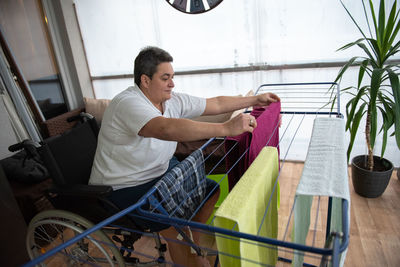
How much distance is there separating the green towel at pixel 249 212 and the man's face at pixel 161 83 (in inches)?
24.4

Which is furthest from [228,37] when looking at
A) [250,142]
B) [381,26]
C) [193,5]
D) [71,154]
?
[71,154]

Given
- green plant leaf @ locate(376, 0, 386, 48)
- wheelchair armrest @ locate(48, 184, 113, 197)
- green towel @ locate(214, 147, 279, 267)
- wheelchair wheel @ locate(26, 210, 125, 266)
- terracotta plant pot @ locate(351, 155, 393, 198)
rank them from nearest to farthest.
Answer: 1. green towel @ locate(214, 147, 279, 267)
2. wheelchair armrest @ locate(48, 184, 113, 197)
3. wheelchair wheel @ locate(26, 210, 125, 266)
4. green plant leaf @ locate(376, 0, 386, 48)
5. terracotta plant pot @ locate(351, 155, 393, 198)

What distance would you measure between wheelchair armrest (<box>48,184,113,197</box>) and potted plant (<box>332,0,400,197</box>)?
4.65ft

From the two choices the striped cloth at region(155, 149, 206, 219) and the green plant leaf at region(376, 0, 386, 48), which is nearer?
the striped cloth at region(155, 149, 206, 219)

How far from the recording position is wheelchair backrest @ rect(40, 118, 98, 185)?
125 centimetres

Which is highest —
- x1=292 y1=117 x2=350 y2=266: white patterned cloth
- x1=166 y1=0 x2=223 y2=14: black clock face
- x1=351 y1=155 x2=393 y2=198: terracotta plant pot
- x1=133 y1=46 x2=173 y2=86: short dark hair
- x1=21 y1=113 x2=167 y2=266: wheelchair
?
x1=166 y1=0 x2=223 y2=14: black clock face

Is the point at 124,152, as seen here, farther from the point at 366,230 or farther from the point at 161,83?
the point at 366,230

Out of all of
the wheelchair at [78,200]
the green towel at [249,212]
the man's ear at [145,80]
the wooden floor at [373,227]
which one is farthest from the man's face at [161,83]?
the wooden floor at [373,227]

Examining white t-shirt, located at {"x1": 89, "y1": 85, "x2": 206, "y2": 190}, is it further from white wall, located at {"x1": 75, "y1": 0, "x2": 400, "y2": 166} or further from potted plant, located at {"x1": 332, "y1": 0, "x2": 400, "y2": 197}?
white wall, located at {"x1": 75, "y1": 0, "x2": 400, "y2": 166}

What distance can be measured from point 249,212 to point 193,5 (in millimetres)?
2076

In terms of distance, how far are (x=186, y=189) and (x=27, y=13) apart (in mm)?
2956

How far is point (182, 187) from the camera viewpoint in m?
1.01

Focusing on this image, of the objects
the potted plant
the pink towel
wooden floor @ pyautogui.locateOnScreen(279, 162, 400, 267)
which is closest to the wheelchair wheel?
Result: the pink towel

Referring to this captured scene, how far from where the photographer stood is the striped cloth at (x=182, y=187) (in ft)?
2.96
